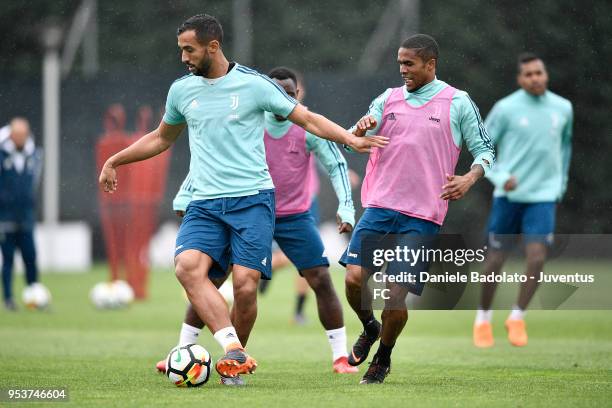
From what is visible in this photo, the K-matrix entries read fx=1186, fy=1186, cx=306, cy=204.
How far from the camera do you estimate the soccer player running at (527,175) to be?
36.2 feet

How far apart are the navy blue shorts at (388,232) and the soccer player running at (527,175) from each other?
10.5ft

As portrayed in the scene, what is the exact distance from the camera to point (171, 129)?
317 inches

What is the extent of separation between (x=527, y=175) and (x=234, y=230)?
168 inches

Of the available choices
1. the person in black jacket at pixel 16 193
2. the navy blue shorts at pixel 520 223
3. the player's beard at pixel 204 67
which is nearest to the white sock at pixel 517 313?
the navy blue shorts at pixel 520 223

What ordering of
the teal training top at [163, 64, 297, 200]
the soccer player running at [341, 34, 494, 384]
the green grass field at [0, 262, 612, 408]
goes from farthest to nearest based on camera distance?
the soccer player running at [341, 34, 494, 384] → the teal training top at [163, 64, 297, 200] → the green grass field at [0, 262, 612, 408]

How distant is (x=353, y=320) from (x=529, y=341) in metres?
3.18

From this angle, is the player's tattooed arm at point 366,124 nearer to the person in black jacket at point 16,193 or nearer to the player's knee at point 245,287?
the player's knee at point 245,287

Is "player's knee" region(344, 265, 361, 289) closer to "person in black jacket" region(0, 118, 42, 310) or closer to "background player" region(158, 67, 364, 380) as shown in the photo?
"background player" region(158, 67, 364, 380)

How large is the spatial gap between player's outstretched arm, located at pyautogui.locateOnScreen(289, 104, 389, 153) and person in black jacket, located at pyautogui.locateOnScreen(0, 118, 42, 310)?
9137 mm

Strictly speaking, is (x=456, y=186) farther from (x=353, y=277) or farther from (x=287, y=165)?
(x=287, y=165)

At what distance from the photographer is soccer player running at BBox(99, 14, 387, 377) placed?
7578 mm

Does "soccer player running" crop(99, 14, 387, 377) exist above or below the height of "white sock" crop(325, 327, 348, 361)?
above

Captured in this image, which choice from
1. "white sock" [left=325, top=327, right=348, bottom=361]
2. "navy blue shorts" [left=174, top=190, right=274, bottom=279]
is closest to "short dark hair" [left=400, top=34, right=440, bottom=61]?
"navy blue shorts" [left=174, top=190, right=274, bottom=279]

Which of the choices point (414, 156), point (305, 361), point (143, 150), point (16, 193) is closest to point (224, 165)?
point (143, 150)
